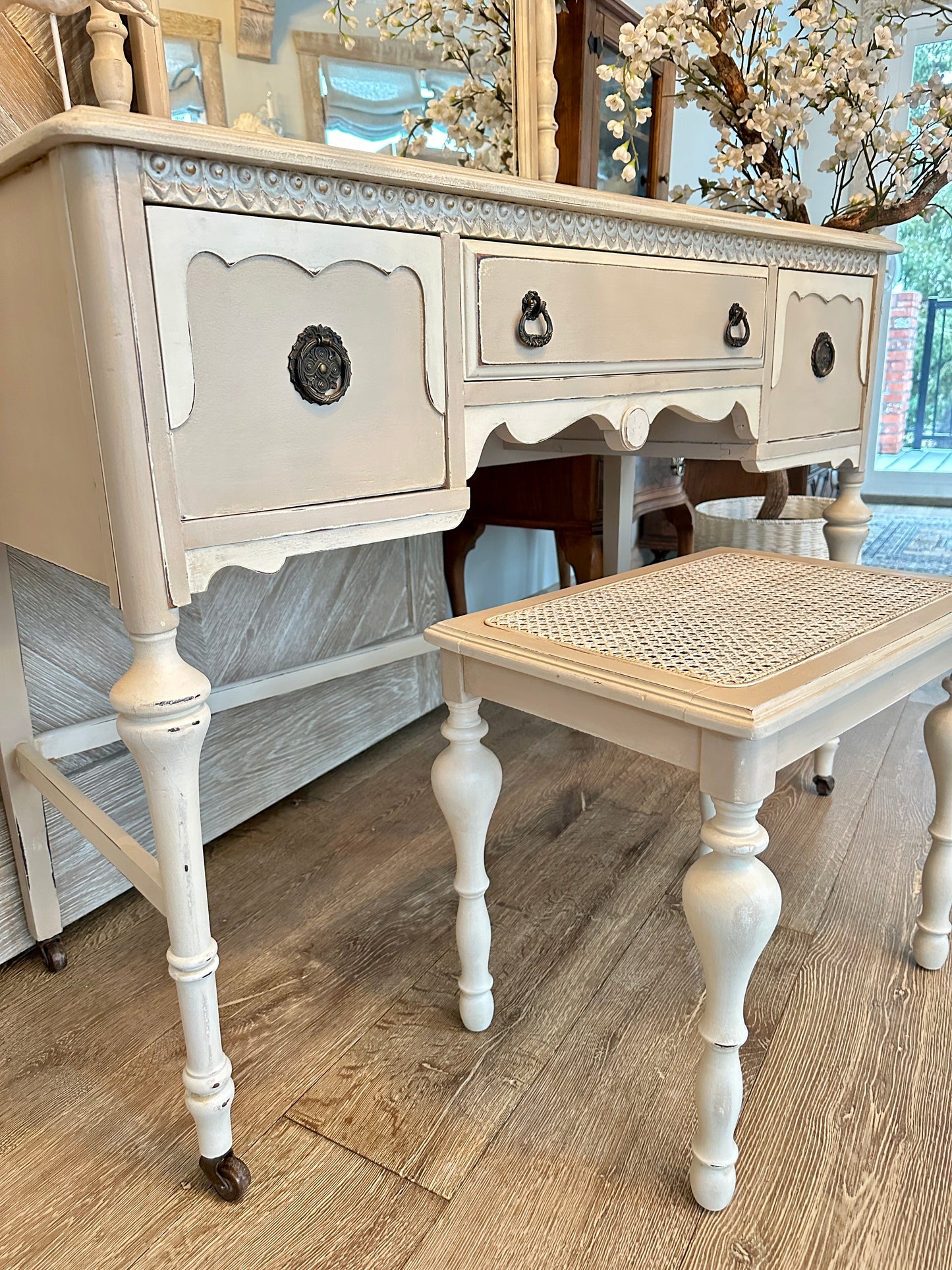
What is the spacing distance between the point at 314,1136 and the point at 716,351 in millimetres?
988

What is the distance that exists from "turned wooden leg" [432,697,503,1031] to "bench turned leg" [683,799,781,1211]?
0.26 meters

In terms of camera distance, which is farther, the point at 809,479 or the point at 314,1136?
the point at 809,479

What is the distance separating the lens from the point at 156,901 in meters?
0.79

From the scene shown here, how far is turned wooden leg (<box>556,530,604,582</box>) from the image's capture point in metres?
1.79

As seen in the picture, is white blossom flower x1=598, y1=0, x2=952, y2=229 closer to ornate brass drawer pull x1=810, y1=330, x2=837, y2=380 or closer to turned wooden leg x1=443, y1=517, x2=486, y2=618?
ornate brass drawer pull x1=810, y1=330, x2=837, y2=380

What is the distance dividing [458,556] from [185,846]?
1.23 metres

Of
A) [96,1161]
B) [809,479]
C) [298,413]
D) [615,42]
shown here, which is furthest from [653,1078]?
[809,479]

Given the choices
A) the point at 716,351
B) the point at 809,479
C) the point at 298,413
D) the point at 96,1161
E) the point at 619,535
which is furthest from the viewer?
the point at 809,479

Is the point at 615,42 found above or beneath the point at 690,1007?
above

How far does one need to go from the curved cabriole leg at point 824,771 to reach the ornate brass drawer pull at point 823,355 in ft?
2.01

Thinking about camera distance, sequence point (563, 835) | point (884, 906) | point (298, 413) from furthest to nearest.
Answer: point (563, 835) < point (884, 906) < point (298, 413)

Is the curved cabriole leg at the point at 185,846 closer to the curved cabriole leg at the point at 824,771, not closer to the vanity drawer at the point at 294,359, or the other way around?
the vanity drawer at the point at 294,359

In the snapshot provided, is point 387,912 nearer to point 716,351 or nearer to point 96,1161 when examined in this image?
point 96,1161

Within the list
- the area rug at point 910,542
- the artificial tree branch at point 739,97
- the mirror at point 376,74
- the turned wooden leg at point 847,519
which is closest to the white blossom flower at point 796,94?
the artificial tree branch at point 739,97
